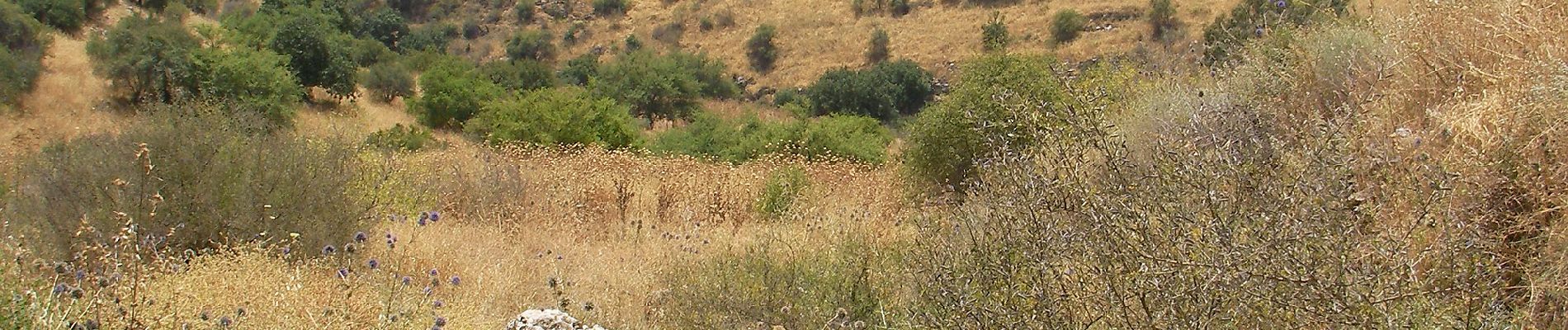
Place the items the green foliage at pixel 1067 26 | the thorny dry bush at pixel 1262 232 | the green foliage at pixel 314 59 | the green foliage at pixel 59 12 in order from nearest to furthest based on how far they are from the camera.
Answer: the thorny dry bush at pixel 1262 232
the green foliage at pixel 314 59
the green foliage at pixel 59 12
the green foliage at pixel 1067 26

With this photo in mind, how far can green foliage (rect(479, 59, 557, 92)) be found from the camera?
108 feet

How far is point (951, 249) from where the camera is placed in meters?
3.00

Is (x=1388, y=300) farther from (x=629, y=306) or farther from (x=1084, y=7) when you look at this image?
(x=1084, y=7)

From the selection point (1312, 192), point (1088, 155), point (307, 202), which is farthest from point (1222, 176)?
point (307, 202)

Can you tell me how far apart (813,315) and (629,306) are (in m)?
1.19

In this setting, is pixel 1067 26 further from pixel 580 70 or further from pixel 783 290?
pixel 783 290

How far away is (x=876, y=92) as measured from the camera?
3306cm

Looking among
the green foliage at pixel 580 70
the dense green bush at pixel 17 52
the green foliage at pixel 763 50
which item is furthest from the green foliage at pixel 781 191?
the green foliage at pixel 763 50

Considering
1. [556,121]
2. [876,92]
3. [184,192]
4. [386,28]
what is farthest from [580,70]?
[184,192]

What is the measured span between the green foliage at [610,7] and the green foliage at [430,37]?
21.3 ft

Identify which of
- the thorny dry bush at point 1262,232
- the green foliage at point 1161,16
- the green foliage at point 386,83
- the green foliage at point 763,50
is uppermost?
the thorny dry bush at point 1262,232

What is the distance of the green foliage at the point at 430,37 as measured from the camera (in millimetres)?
42031

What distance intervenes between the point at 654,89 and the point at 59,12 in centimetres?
1500

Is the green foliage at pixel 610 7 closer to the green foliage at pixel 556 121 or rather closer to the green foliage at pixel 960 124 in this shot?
the green foliage at pixel 556 121
